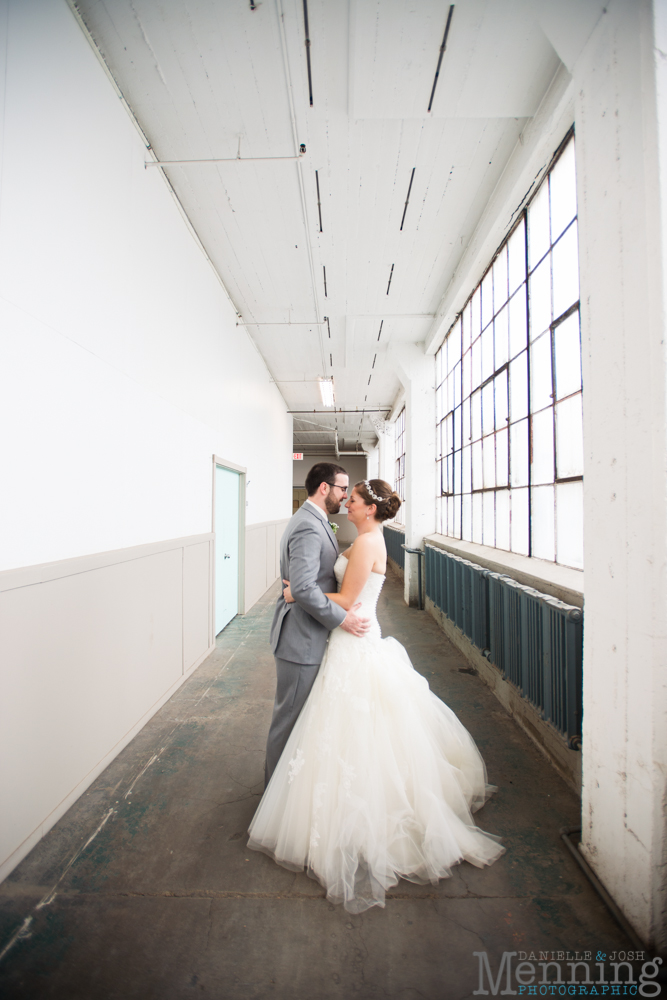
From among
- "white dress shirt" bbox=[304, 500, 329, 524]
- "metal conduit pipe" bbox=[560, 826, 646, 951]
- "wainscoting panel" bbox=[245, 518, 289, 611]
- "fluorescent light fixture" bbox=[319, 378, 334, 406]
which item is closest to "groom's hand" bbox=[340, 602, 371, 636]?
"white dress shirt" bbox=[304, 500, 329, 524]

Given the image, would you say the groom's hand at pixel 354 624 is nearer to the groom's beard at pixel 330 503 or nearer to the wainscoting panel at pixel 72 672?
the groom's beard at pixel 330 503

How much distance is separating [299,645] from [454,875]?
1.04 metres

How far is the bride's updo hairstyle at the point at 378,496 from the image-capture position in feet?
6.46

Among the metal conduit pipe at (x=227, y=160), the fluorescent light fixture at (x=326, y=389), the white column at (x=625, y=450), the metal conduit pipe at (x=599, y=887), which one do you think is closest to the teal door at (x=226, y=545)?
the fluorescent light fixture at (x=326, y=389)

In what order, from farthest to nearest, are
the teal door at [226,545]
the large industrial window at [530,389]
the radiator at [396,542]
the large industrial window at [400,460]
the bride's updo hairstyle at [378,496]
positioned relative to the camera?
1. the large industrial window at [400,460]
2. the radiator at [396,542]
3. the teal door at [226,545]
4. the large industrial window at [530,389]
5. the bride's updo hairstyle at [378,496]

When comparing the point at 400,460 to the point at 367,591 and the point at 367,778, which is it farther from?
the point at 367,778

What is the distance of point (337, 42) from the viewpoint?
2258 millimetres

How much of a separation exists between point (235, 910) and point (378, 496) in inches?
64.4

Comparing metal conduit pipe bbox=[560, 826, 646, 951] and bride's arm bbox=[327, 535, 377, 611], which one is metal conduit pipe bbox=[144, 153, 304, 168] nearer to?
bride's arm bbox=[327, 535, 377, 611]

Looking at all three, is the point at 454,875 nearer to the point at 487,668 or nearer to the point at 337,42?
the point at 487,668

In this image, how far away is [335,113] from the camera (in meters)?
2.67

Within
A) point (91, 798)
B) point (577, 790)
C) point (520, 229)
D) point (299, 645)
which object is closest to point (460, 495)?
point (520, 229)

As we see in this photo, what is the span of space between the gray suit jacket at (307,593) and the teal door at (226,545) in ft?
9.73

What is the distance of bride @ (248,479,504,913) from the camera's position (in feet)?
5.18
